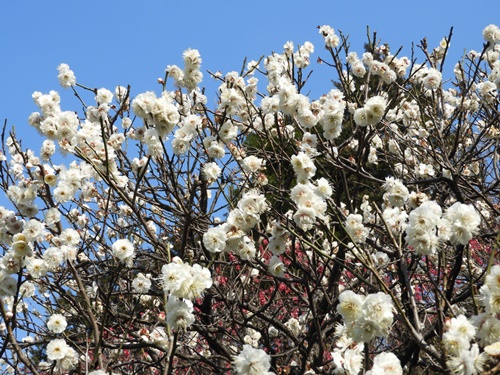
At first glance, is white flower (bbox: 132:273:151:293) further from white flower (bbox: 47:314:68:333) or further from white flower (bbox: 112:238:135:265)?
white flower (bbox: 112:238:135:265)

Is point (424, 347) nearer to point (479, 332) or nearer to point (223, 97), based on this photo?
point (479, 332)

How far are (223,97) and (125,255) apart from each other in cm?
135

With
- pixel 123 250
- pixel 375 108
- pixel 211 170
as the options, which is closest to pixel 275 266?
pixel 211 170

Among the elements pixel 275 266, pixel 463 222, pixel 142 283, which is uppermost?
pixel 142 283

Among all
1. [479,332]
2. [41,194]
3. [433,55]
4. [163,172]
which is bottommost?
[479,332]

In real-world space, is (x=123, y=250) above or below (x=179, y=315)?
above

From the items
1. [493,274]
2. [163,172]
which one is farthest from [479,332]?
[163,172]

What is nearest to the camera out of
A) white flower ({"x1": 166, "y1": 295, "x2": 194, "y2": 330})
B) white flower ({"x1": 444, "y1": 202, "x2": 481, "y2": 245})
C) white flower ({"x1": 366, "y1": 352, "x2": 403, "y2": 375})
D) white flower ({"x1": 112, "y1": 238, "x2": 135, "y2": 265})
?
white flower ({"x1": 366, "y1": 352, "x2": 403, "y2": 375})

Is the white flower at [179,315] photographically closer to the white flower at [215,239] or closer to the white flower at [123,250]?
the white flower at [215,239]

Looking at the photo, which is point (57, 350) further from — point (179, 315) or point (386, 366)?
point (386, 366)

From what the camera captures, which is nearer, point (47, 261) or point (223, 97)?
point (47, 261)

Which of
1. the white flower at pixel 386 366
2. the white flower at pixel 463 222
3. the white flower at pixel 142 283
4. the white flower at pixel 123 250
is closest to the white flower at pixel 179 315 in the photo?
the white flower at pixel 386 366

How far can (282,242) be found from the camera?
367 centimetres

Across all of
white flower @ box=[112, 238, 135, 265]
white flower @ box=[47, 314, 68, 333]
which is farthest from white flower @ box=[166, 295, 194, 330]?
white flower @ box=[47, 314, 68, 333]
